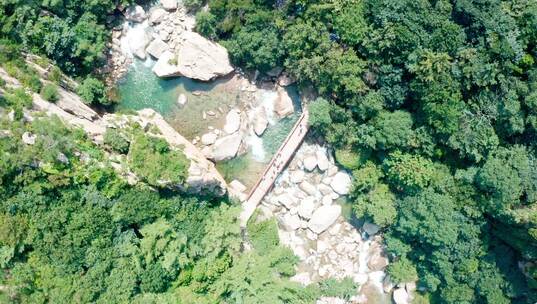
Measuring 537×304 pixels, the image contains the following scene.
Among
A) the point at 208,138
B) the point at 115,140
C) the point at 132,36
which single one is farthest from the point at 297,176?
the point at 132,36

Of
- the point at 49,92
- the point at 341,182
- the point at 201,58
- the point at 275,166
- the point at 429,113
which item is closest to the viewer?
the point at 429,113

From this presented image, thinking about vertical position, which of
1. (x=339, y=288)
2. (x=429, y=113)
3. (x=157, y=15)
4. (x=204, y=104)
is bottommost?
(x=339, y=288)

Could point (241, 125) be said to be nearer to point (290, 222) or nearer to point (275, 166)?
point (275, 166)

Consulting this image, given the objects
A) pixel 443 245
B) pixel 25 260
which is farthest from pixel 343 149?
pixel 25 260

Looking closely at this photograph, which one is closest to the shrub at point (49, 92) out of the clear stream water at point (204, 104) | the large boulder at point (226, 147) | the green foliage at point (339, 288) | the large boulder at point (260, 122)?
the clear stream water at point (204, 104)

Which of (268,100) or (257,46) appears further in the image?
(268,100)

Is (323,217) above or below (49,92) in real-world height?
below

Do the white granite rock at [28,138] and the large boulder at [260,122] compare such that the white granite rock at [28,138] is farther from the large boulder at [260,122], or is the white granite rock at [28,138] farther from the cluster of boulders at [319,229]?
the cluster of boulders at [319,229]
